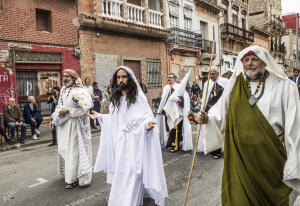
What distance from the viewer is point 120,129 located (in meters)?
3.62

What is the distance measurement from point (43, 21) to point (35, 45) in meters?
1.42

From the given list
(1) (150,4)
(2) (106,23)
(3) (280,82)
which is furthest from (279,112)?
(1) (150,4)

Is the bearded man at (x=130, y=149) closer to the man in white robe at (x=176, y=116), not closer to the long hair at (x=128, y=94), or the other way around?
the long hair at (x=128, y=94)

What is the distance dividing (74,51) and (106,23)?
7.78ft

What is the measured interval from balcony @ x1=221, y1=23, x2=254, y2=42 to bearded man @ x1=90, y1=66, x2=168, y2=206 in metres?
24.5

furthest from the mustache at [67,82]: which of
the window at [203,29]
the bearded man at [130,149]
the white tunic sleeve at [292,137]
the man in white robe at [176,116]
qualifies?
the window at [203,29]

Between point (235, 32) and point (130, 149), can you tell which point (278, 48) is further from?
point (130, 149)

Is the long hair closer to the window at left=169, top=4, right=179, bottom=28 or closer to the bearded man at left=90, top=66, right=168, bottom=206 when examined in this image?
the bearded man at left=90, top=66, right=168, bottom=206

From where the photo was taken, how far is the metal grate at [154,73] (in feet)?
56.9

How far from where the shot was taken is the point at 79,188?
4.46 meters

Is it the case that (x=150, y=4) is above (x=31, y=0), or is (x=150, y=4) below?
above

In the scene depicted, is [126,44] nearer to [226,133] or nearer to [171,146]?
[171,146]

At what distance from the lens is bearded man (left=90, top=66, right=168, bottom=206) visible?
334 centimetres

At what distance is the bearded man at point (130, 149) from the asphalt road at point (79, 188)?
55cm
